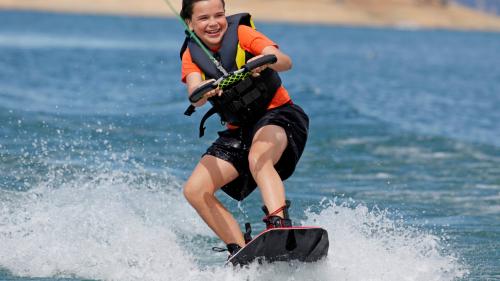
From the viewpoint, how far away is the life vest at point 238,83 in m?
5.18

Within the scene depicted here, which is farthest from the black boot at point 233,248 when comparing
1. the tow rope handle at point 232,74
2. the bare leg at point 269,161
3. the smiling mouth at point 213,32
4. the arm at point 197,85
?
the smiling mouth at point 213,32

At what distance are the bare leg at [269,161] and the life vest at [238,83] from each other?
16 centimetres

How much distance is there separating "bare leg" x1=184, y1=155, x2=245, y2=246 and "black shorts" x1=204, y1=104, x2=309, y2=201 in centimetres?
7

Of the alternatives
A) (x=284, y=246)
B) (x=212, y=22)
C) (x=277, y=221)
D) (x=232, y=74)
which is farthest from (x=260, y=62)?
(x=284, y=246)

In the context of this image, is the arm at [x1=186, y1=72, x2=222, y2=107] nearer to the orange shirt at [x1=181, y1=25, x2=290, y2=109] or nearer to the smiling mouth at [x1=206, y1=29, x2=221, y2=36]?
the orange shirt at [x1=181, y1=25, x2=290, y2=109]

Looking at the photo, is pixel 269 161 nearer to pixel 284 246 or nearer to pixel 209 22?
pixel 284 246

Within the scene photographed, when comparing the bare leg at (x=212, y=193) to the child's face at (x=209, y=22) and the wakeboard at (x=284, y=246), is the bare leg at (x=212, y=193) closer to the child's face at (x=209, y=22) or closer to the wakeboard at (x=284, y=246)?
the wakeboard at (x=284, y=246)

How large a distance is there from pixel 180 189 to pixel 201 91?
3.59m

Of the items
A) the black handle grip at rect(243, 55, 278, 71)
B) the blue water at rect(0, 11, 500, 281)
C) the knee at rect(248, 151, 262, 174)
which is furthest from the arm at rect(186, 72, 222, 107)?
the blue water at rect(0, 11, 500, 281)

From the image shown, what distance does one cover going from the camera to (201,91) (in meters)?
4.74

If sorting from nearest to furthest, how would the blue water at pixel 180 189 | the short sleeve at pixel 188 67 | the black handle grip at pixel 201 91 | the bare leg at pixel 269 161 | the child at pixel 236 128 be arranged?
the black handle grip at pixel 201 91 → the bare leg at pixel 269 161 → the child at pixel 236 128 → the short sleeve at pixel 188 67 → the blue water at pixel 180 189

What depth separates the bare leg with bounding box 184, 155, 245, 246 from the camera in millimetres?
5199

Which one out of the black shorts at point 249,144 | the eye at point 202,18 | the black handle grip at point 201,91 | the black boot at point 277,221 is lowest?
the black boot at point 277,221

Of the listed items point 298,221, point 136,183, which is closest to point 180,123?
point 136,183
